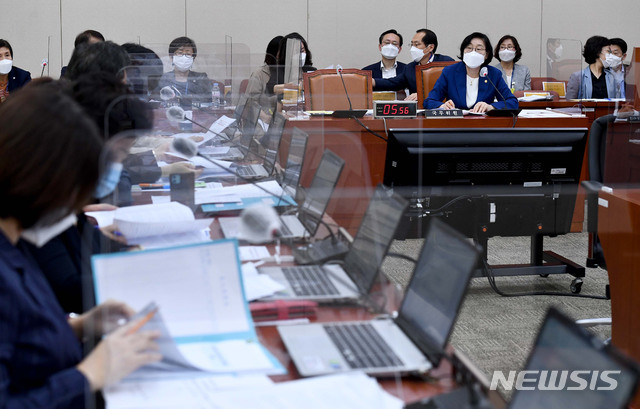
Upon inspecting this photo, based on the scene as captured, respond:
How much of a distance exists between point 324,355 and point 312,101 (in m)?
3.85

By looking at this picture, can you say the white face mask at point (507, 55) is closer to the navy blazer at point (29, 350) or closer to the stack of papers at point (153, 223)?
the stack of papers at point (153, 223)

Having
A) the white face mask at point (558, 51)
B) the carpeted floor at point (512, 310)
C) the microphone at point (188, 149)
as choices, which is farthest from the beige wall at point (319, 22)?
the microphone at point (188, 149)

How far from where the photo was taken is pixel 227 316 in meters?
1.32

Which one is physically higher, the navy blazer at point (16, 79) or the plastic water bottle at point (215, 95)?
the navy blazer at point (16, 79)

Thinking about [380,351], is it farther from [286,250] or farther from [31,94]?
[31,94]

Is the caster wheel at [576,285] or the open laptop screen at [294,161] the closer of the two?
the open laptop screen at [294,161]

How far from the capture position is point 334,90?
5.17m

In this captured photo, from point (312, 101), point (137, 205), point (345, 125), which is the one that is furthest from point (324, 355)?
point (312, 101)

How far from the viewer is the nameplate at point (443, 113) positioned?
4.52 m

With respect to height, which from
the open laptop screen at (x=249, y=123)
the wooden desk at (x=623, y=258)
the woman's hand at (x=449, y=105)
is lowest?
the wooden desk at (x=623, y=258)

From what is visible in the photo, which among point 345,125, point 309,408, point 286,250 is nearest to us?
point 309,408

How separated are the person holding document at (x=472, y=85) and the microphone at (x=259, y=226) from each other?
352 cm

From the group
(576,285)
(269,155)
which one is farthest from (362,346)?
(576,285)

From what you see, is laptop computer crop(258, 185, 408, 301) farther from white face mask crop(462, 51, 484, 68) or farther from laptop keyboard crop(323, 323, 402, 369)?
white face mask crop(462, 51, 484, 68)
